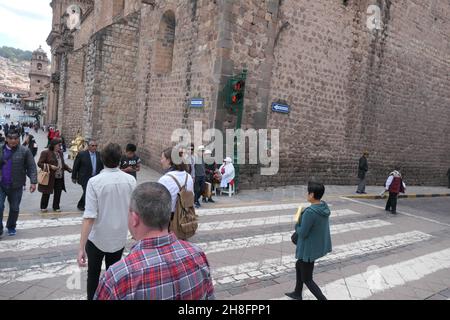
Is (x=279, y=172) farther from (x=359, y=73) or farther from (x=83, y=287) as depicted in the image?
(x=83, y=287)

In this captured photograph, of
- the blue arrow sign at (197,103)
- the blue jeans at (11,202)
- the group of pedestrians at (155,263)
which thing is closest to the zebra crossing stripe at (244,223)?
the blue jeans at (11,202)

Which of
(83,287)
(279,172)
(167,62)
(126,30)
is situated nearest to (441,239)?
(279,172)

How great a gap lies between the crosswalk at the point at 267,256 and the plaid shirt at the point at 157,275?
2785 millimetres

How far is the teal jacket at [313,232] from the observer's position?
430 cm

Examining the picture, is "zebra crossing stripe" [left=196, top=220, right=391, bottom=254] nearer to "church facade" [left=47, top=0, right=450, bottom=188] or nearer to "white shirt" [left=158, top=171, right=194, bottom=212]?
"white shirt" [left=158, top=171, right=194, bottom=212]

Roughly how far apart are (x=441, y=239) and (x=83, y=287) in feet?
25.6

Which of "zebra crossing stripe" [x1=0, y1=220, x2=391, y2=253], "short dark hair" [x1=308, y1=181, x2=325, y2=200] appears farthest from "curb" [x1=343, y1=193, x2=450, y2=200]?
"short dark hair" [x1=308, y1=181, x2=325, y2=200]

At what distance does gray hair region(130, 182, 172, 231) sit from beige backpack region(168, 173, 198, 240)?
2.02 m

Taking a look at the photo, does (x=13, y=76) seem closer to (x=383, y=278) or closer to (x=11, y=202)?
(x=11, y=202)

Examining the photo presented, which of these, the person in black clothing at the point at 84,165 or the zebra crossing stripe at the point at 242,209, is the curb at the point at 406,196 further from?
the person in black clothing at the point at 84,165

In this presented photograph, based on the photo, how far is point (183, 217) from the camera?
167 inches

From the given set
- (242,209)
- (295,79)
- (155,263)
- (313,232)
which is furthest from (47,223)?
(295,79)

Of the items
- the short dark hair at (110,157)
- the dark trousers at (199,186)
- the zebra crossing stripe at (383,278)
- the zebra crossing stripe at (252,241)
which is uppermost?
the short dark hair at (110,157)

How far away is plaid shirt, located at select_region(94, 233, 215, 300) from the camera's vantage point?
1.98 meters
